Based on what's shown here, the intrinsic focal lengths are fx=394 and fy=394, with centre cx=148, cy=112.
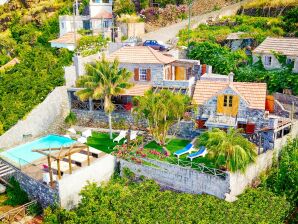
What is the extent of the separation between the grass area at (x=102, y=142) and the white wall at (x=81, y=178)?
8.03 feet

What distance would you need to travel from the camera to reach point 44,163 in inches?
1066

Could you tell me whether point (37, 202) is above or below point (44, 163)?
below

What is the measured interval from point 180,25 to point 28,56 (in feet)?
64.4

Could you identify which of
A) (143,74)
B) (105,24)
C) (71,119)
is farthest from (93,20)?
(71,119)

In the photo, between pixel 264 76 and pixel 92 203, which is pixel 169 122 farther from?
pixel 264 76

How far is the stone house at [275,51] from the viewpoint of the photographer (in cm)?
3519

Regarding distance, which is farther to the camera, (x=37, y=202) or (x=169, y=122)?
(x=169, y=122)

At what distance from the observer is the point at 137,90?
108 feet

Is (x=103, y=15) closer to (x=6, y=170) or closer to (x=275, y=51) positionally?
(x=275, y=51)

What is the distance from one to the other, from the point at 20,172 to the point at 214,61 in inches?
843

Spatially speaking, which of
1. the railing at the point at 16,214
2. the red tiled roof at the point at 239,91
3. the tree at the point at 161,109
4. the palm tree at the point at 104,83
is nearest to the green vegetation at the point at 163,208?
the railing at the point at 16,214

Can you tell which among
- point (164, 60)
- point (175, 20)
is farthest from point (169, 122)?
point (175, 20)

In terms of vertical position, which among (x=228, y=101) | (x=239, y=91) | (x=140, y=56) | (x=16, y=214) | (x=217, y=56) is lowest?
(x=16, y=214)

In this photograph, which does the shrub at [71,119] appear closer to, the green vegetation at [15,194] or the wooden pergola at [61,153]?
the wooden pergola at [61,153]
